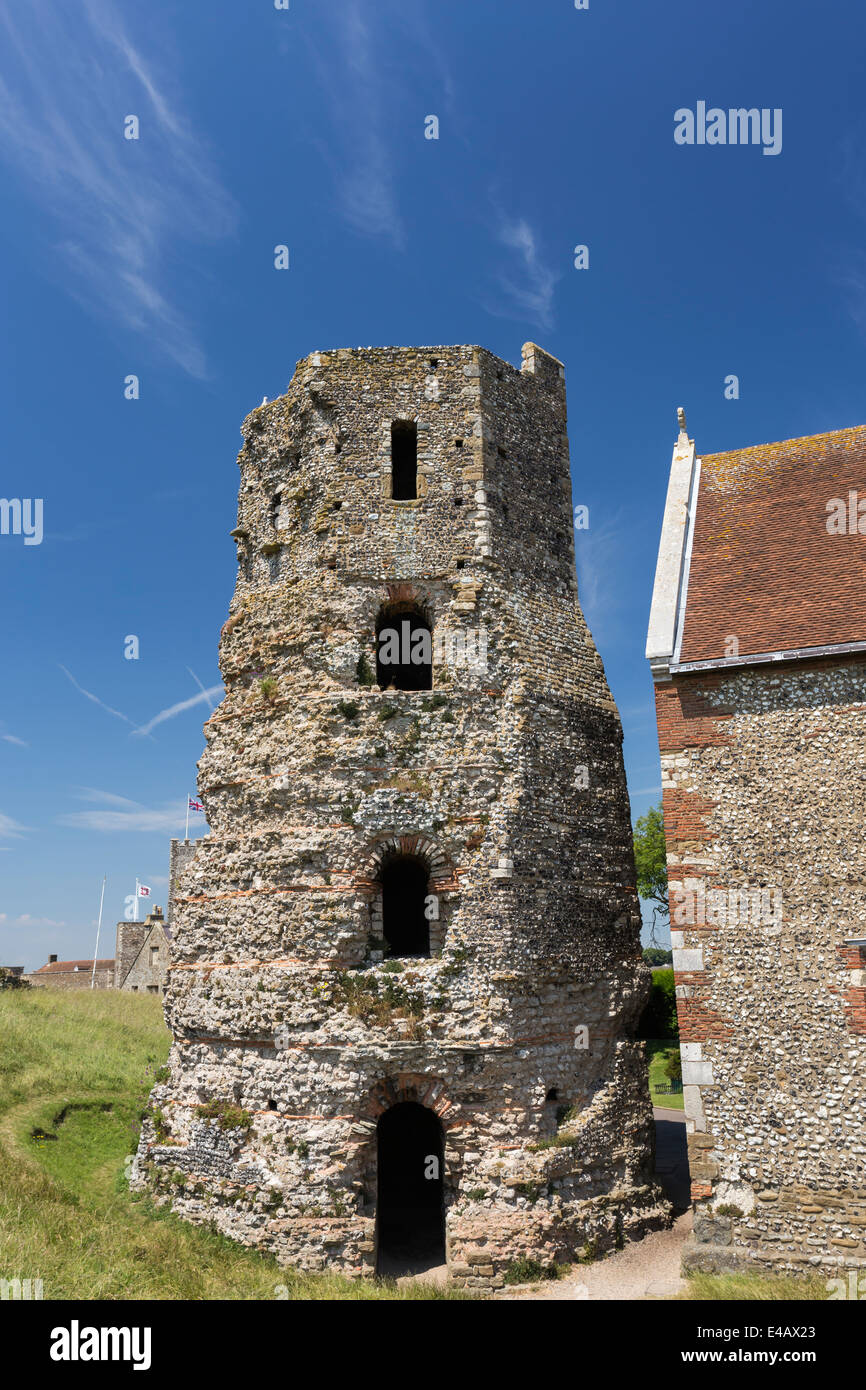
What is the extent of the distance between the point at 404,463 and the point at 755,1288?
45.8 feet

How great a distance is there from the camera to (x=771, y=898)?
1148 centimetres

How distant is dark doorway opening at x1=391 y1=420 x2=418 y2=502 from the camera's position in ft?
55.2

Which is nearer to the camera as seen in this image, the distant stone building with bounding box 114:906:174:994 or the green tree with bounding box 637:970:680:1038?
the green tree with bounding box 637:970:680:1038

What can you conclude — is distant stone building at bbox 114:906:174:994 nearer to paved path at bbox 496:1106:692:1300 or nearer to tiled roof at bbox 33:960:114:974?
tiled roof at bbox 33:960:114:974

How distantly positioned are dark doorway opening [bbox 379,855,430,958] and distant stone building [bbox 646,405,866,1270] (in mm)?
5643

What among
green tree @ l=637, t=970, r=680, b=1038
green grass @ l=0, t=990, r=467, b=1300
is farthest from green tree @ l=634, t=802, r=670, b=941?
green grass @ l=0, t=990, r=467, b=1300

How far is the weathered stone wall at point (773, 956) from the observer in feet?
35.1

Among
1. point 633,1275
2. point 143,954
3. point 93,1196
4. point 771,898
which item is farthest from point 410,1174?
point 143,954

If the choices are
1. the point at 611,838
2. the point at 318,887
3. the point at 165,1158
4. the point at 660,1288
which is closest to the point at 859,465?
the point at 611,838

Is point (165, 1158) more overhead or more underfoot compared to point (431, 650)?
more underfoot

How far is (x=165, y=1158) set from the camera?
14.5 meters

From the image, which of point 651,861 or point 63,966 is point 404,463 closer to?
point 651,861

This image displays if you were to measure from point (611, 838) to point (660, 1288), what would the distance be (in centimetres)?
673
